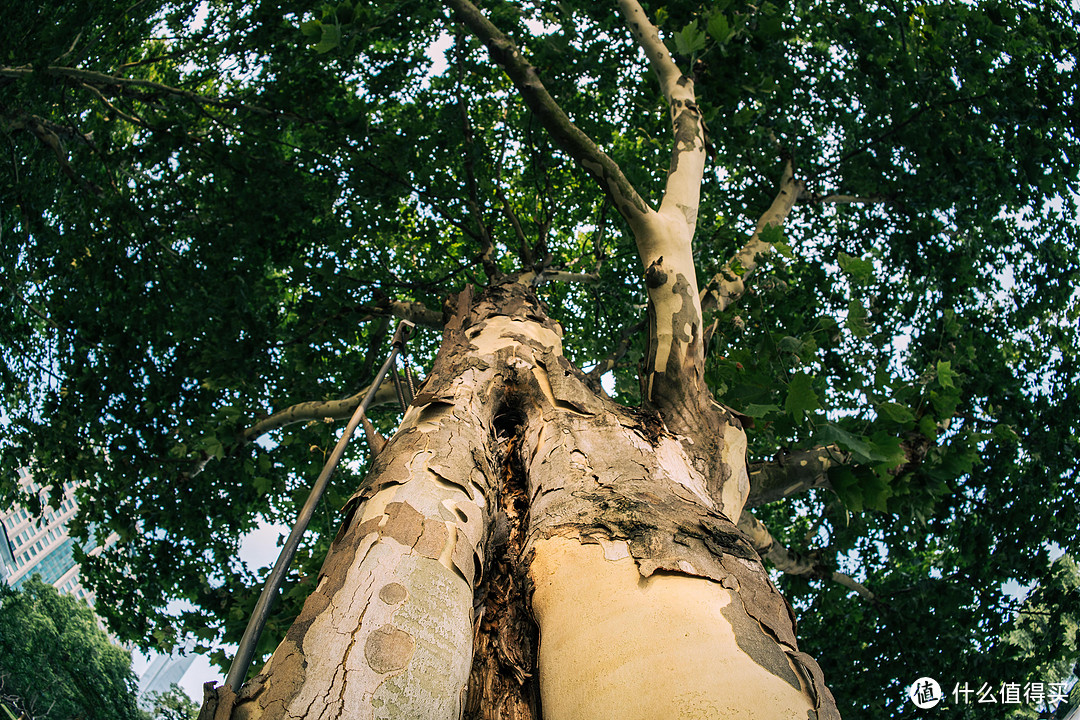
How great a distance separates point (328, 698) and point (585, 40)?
697 cm

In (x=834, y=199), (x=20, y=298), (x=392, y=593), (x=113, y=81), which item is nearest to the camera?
(x=392, y=593)

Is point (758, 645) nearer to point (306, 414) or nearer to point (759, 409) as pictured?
point (759, 409)

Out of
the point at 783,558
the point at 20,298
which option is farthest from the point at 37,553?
the point at 783,558

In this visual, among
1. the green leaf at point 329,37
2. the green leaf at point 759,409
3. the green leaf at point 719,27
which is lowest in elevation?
the green leaf at point 759,409

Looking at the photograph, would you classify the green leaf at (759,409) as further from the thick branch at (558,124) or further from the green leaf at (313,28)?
the green leaf at (313,28)

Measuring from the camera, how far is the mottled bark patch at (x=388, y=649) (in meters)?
1.14

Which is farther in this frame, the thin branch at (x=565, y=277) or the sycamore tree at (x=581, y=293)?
the thin branch at (x=565, y=277)

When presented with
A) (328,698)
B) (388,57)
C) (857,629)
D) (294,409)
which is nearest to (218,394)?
(294,409)

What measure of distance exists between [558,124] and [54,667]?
35.8 m

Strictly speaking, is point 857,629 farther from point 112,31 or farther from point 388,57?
point 112,31

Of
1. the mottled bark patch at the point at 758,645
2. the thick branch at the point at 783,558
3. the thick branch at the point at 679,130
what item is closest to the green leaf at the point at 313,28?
the thick branch at the point at 679,130

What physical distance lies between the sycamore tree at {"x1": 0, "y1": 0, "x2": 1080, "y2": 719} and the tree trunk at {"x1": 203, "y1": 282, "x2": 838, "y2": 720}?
0.16ft

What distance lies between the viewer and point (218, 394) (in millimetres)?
6402

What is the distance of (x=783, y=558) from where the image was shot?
3998 mm
